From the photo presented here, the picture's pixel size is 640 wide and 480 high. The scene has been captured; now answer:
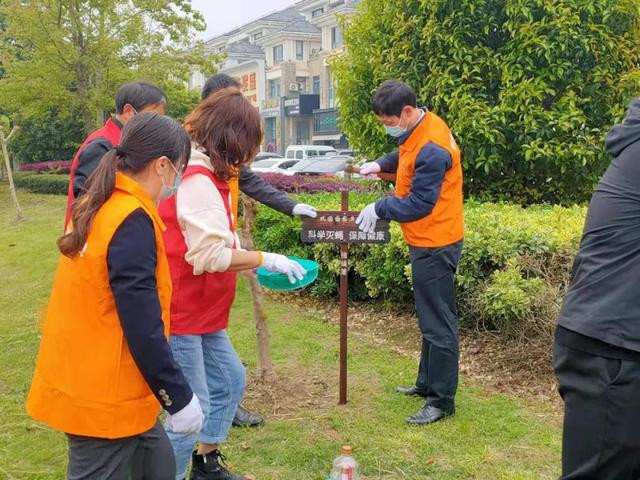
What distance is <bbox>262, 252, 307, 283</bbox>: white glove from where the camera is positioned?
2.92 m

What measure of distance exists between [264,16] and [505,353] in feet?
163

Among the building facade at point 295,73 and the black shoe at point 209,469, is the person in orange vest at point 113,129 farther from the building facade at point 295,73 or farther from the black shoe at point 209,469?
the building facade at point 295,73

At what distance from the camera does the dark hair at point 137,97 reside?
12.7ft

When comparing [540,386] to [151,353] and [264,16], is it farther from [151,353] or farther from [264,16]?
[264,16]

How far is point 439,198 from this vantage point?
3.75 metres

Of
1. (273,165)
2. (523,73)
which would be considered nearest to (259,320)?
(523,73)

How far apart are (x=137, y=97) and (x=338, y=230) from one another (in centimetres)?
147

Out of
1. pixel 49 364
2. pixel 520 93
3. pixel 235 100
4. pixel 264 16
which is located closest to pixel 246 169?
pixel 235 100

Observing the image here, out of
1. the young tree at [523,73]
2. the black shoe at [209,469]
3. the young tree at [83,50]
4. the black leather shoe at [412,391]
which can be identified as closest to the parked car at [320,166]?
the young tree at [83,50]

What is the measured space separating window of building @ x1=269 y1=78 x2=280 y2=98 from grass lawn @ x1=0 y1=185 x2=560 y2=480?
137ft

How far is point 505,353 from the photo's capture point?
488cm

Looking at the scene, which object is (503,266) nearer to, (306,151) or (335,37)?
(306,151)

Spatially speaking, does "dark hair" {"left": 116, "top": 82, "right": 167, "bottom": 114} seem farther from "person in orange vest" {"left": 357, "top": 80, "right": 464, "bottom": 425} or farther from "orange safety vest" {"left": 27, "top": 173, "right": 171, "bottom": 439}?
"orange safety vest" {"left": 27, "top": 173, "right": 171, "bottom": 439}

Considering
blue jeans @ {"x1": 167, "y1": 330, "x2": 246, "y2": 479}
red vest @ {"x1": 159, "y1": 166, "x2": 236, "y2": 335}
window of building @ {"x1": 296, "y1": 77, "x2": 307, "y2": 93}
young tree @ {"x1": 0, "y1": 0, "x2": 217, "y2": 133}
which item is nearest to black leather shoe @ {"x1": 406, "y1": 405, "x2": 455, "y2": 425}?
blue jeans @ {"x1": 167, "y1": 330, "x2": 246, "y2": 479}
